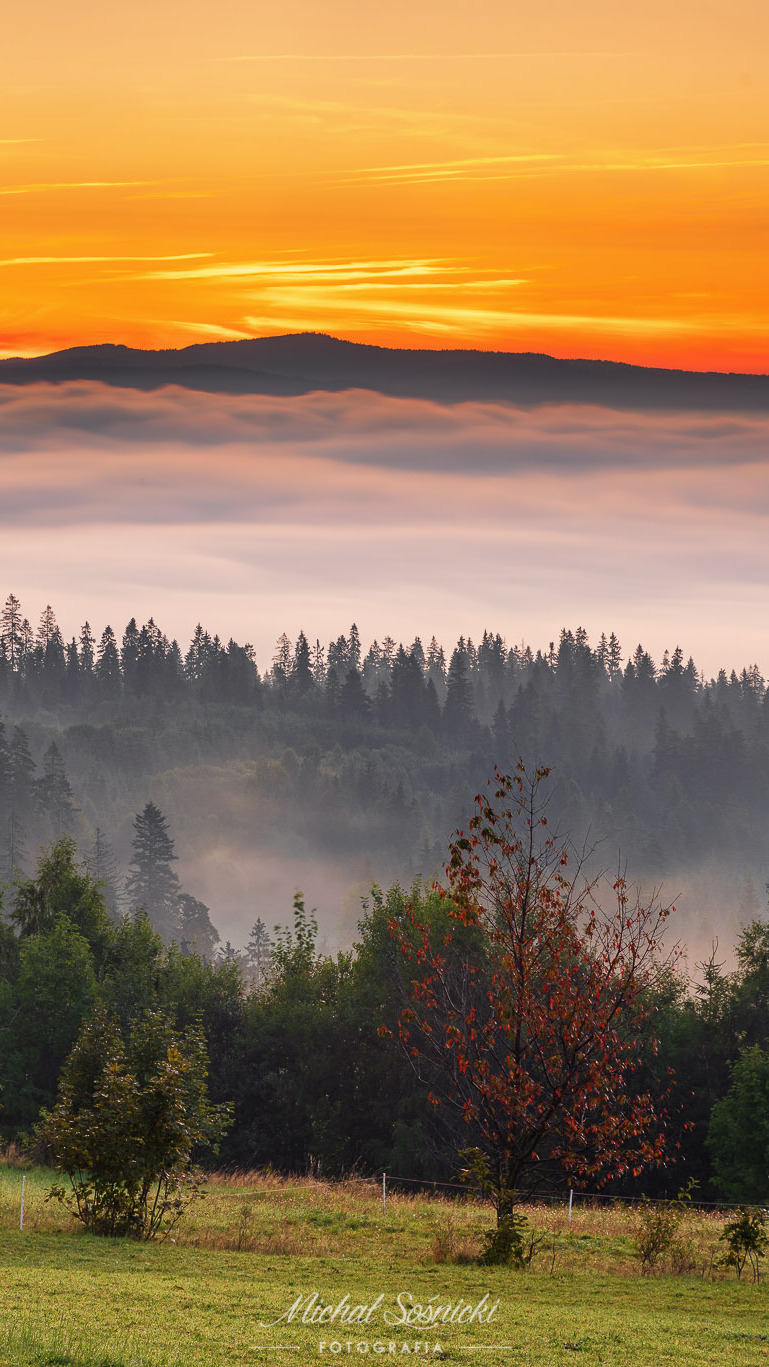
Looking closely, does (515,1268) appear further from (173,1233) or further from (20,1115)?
(20,1115)

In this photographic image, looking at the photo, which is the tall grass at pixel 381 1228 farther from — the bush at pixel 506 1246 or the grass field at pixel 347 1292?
the bush at pixel 506 1246

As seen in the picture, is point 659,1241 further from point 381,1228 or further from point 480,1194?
point 480,1194

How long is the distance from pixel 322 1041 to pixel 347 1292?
145 ft

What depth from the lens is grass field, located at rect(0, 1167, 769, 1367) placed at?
639 inches

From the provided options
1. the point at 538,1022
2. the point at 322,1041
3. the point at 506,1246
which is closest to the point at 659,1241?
the point at 506,1246

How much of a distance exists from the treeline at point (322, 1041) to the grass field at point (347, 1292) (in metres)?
24.2

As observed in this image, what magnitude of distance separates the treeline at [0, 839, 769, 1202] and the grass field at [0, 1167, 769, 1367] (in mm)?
24219

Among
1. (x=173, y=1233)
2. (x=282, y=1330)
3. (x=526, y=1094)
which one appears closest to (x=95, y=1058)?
(x=173, y=1233)

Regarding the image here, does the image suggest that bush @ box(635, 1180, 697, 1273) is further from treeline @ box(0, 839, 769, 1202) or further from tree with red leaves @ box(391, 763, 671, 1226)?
treeline @ box(0, 839, 769, 1202)

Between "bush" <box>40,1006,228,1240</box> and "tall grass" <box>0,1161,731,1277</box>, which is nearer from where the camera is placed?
"tall grass" <box>0,1161,731,1277</box>

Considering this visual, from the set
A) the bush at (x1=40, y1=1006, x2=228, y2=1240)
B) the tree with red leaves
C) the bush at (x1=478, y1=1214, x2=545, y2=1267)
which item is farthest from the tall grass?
the tree with red leaves

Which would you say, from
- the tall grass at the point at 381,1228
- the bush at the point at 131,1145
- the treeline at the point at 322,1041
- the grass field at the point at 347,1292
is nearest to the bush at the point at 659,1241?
the tall grass at the point at 381,1228

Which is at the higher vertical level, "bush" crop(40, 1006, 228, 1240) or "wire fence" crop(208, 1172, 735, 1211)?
"bush" crop(40, 1006, 228, 1240)

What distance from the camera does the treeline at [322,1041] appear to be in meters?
56.5
